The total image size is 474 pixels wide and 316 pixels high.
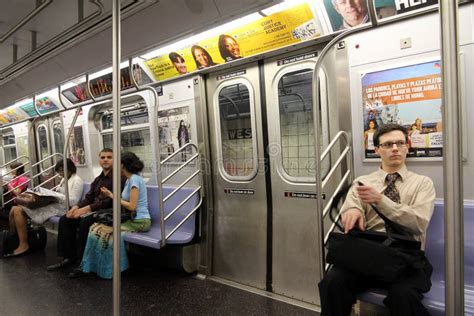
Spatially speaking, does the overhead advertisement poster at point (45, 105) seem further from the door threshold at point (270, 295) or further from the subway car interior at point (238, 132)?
the door threshold at point (270, 295)

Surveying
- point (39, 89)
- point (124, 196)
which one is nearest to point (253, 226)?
point (124, 196)

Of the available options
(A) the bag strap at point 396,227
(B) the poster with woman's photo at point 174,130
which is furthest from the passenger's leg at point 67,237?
(A) the bag strap at point 396,227

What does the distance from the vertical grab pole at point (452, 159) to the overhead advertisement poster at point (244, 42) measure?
173cm

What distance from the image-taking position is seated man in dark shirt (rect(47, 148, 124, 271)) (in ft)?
13.1

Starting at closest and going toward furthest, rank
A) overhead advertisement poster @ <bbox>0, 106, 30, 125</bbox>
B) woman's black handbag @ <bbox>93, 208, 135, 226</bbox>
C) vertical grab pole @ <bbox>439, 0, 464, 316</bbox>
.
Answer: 1. vertical grab pole @ <bbox>439, 0, 464, 316</bbox>
2. woman's black handbag @ <bbox>93, 208, 135, 226</bbox>
3. overhead advertisement poster @ <bbox>0, 106, 30, 125</bbox>

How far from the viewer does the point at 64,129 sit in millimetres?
5965

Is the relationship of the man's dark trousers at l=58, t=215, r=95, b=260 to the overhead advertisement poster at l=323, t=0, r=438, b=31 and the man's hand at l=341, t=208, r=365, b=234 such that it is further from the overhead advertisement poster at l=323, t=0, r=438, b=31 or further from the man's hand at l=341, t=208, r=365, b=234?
the overhead advertisement poster at l=323, t=0, r=438, b=31

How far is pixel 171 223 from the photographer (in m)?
3.93

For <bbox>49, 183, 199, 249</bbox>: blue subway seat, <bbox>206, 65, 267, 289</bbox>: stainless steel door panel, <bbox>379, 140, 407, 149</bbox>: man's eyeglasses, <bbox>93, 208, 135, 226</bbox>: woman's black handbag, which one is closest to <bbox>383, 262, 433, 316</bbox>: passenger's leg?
<bbox>379, 140, 407, 149</bbox>: man's eyeglasses

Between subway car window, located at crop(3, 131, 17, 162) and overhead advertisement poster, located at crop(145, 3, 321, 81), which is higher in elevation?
overhead advertisement poster, located at crop(145, 3, 321, 81)

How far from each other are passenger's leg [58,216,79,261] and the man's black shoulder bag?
3.30m

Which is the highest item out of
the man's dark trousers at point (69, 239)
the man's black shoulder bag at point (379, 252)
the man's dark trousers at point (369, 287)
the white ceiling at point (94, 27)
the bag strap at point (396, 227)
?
the white ceiling at point (94, 27)

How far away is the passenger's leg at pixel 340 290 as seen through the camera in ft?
6.42

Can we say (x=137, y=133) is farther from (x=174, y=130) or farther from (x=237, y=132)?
(x=237, y=132)
